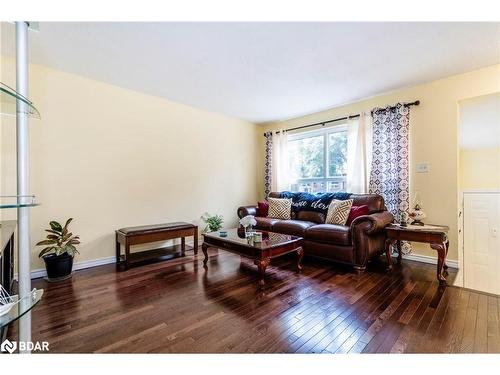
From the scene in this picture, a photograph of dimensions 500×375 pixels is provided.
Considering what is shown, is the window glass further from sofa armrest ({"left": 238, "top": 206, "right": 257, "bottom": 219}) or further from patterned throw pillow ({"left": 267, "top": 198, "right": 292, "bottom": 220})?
sofa armrest ({"left": 238, "top": 206, "right": 257, "bottom": 219})

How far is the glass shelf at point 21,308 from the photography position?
81cm

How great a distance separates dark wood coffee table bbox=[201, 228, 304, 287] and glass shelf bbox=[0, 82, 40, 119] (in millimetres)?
2072

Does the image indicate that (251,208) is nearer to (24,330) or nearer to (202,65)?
(202,65)

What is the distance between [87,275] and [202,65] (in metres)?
2.80

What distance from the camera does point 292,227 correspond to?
11.5ft

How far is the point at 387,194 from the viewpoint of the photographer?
3.52 metres

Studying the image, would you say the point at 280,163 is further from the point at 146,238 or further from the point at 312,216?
the point at 146,238

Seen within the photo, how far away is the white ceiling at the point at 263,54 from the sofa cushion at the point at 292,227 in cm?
196

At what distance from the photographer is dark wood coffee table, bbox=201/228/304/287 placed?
2.50 metres

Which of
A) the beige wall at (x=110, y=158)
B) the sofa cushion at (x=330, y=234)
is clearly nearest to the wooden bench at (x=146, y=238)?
the beige wall at (x=110, y=158)

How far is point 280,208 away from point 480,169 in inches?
130

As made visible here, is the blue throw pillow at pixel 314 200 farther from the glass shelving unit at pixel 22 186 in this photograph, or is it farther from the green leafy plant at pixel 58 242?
the glass shelving unit at pixel 22 186

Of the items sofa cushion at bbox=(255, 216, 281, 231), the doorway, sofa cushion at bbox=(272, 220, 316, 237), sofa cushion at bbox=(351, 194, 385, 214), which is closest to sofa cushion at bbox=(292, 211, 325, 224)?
sofa cushion at bbox=(272, 220, 316, 237)
